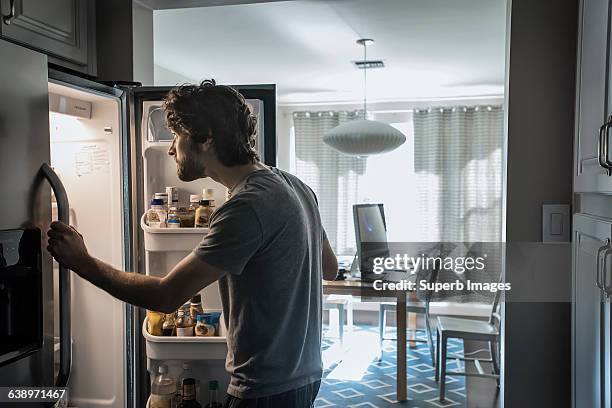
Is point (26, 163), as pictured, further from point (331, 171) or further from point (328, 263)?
point (331, 171)

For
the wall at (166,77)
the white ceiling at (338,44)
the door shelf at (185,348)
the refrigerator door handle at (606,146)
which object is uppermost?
the white ceiling at (338,44)

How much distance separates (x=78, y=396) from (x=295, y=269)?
1390 mm

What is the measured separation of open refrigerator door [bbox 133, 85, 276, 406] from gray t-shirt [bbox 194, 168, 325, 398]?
0.66m

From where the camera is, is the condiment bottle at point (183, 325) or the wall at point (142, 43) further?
the wall at point (142, 43)

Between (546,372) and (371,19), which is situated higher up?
(371,19)

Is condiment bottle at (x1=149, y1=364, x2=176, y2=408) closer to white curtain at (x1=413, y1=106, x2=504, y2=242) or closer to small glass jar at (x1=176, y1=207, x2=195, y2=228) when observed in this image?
small glass jar at (x1=176, y1=207, x2=195, y2=228)

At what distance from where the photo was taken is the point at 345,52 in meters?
3.97

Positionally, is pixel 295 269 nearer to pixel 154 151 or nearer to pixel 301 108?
pixel 154 151

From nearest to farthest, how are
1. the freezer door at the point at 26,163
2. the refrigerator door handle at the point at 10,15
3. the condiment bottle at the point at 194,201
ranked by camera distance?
the freezer door at the point at 26,163, the refrigerator door handle at the point at 10,15, the condiment bottle at the point at 194,201

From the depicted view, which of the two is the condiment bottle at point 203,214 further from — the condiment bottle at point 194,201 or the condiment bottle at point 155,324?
the condiment bottle at point 155,324

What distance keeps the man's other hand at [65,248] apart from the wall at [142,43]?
3.59 feet

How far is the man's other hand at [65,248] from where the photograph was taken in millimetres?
1255

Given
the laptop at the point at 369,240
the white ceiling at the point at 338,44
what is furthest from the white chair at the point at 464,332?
the white ceiling at the point at 338,44

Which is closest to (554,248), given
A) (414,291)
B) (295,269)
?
(295,269)
